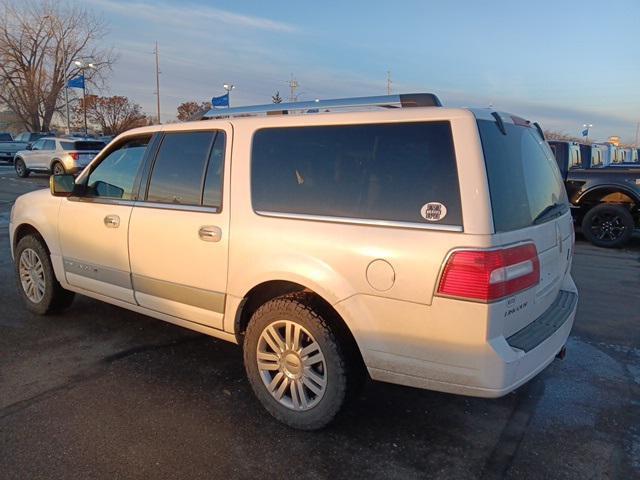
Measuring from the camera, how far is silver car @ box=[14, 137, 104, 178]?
19.6 meters

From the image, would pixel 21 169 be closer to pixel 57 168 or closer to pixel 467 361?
pixel 57 168

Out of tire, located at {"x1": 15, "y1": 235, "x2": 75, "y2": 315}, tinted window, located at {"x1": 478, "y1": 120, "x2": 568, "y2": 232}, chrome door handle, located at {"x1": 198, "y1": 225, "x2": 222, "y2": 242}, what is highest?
tinted window, located at {"x1": 478, "y1": 120, "x2": 568, "y2": 232}

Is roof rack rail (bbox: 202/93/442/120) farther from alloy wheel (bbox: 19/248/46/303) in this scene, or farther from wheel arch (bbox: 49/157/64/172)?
wheel arch (bbox: 49/157/64/172)

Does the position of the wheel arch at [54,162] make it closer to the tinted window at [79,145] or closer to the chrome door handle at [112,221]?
the tinted window at [79,145]

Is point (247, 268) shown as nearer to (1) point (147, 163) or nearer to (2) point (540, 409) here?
(1) point (147, 163)

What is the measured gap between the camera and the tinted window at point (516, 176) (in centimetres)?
255

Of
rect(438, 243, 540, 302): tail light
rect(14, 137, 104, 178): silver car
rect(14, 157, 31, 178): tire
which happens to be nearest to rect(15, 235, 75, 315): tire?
rect(438, 243, 540, 302): tail light

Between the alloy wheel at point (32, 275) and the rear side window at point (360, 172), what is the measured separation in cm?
282

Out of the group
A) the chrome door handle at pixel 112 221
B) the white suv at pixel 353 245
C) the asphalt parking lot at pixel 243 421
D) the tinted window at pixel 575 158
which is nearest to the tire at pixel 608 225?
the tinted window at pixel 575 158

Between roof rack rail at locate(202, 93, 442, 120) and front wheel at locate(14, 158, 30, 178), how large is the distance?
2153cm

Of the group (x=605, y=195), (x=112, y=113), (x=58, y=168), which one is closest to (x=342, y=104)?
(x=605, y=195)

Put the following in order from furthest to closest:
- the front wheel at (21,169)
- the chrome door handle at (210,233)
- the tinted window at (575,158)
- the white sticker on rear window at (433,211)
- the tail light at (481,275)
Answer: the front wheel at (21,169)
the tinted window at (575,158)
the chrome door handle at (210,233)
the white sticker on rear window at (433,211)
the tail light at (481,275)

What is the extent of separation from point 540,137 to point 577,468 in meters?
2.01

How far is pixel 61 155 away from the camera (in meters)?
19.8
